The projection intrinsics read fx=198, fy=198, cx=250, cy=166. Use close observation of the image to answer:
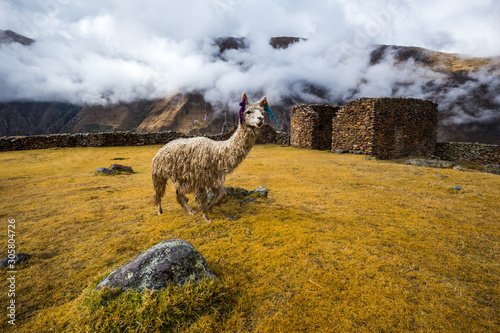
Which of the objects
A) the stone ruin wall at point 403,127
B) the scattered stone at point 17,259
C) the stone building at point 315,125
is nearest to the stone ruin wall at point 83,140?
the stone building at point 315,125

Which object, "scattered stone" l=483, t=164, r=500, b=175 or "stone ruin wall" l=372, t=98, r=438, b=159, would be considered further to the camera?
"stone ruin wall" l=372, t=98, r=438, b=159

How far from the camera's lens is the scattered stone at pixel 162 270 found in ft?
6.18

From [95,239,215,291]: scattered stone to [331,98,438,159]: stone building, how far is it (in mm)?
15350

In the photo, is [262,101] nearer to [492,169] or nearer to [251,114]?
[251,114]

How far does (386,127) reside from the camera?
47.3 ft

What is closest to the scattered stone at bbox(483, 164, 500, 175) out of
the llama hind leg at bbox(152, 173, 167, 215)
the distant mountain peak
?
the llama hind leg at bbox(152, 173, 167, 215)

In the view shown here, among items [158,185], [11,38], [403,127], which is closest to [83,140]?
[158,185]

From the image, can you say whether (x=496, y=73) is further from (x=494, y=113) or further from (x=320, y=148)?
(x=320, y=148)

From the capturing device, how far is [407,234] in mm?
3373

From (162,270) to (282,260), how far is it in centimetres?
148

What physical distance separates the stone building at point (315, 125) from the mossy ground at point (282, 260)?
13.1m

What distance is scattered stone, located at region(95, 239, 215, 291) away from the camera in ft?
6.18

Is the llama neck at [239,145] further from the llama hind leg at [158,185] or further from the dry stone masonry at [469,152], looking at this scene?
the dry stone masonry at [469,152]

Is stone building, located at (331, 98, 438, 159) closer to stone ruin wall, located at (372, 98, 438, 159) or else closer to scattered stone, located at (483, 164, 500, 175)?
stone ruin wall, located at (372, 98, 438, 159)
